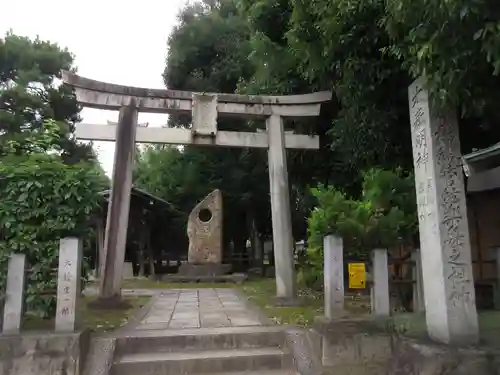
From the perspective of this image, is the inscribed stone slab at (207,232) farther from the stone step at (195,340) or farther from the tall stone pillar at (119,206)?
the stone step at (195,340)

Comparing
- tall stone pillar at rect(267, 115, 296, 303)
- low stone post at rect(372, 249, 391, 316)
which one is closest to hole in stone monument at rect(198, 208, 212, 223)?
tall stone pillar at rect(267, 115, 296, 303)

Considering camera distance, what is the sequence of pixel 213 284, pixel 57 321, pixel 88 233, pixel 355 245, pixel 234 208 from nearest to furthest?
pixel 57 321 < pixel 88 233 < pixel 355 245 < pixel 213 284 < pixel 234 208

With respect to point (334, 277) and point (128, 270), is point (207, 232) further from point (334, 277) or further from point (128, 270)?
point (334, 277)

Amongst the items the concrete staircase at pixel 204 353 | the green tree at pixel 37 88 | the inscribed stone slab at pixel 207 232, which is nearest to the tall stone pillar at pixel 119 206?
the concrete staircase at pixel 204 353

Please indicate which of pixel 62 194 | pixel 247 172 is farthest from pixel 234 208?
pixel 62 194

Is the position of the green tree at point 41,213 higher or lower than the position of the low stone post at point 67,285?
higher

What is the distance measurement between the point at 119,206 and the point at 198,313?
2.74m

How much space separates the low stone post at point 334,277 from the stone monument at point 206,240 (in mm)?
11296

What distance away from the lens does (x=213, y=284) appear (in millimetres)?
14852

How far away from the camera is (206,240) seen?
17062 mm

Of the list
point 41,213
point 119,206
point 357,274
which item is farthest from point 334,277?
point 119,206

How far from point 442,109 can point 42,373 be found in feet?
15.9

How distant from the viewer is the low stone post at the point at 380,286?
5.41 meters

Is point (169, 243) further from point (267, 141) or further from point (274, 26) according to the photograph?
point (274, 26)
